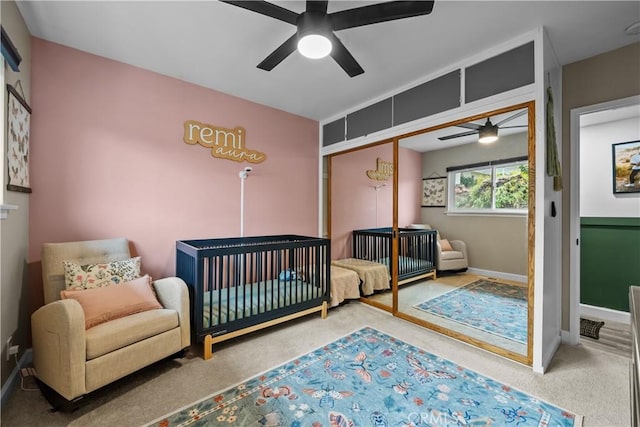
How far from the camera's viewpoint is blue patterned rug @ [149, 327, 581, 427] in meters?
1.55

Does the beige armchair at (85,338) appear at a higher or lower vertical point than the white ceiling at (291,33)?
lower

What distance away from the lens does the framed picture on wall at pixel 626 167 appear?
2.97 meters

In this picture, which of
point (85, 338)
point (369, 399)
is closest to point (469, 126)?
point (369, 399)

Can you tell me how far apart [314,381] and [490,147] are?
8.20ft

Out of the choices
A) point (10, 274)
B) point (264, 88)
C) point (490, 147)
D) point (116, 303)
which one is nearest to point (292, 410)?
point (116, 303)

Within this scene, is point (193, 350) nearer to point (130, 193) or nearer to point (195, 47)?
point (130, 193)

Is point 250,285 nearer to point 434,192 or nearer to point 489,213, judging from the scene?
point 434,192

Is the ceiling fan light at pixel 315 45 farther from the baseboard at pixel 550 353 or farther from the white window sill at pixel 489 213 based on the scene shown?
the baseboard at pixel 550 353

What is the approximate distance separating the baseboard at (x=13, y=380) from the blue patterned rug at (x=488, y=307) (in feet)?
11.2

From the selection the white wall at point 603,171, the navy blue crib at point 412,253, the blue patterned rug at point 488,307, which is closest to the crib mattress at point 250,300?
the navy blue crib at point 412,253

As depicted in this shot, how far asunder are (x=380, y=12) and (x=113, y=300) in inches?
99.1

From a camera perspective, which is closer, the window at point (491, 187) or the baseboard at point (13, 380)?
the baseboard at point (13, 380)

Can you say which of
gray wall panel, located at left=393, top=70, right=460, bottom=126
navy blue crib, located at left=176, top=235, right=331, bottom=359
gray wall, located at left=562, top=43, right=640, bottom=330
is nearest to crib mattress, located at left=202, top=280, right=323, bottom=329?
navy blue crib, located at left=176, top=235, right=331, bottom=359

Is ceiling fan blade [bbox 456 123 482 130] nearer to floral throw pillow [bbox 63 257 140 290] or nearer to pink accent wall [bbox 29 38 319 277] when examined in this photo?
pink accent wall [bbox 29 38 319 277]
